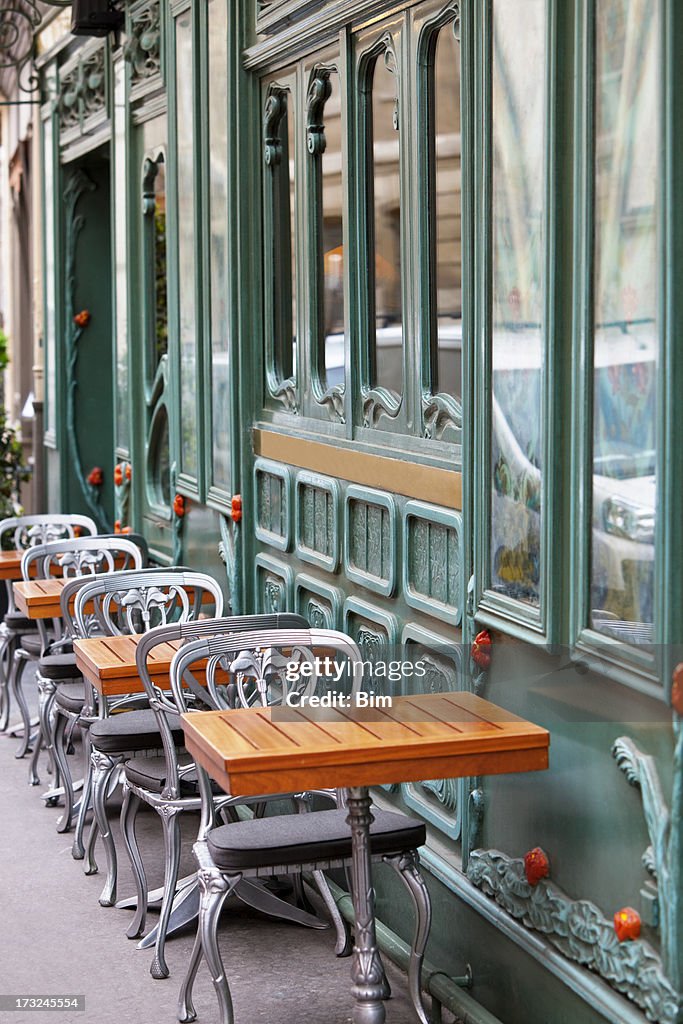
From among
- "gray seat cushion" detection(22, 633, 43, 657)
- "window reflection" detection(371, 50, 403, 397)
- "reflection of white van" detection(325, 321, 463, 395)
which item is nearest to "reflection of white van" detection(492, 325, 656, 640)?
"gray seat cushion" detection(22, 633, 43, 657)

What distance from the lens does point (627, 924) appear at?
3.26 metres

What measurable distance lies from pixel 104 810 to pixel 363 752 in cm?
214

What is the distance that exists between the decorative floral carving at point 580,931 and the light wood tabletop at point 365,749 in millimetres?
383

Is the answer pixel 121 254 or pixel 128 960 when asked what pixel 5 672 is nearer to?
pixel 121 254

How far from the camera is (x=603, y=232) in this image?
331 cm

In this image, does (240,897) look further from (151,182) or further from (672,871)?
(151,182)

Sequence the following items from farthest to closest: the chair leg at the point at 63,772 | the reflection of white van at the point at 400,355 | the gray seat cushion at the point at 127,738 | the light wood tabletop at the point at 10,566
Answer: the reflection of white van at the point at 400,355, the light wood tabletop at the point at 10,566, the chair leg at the point at 63,772, the gray seat cushion at the point at 127,738

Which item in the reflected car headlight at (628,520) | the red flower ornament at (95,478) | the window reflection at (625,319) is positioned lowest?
the red flower ornament at (95,478)

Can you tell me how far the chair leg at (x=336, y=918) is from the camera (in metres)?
4.74

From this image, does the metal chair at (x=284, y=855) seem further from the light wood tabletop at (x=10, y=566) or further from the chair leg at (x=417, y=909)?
the light wood tabletop at (x=10, y=566)

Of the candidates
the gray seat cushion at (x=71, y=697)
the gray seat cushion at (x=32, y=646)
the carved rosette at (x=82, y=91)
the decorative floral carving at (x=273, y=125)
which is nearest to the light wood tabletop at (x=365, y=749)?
the gray seat cushion at (x=71, y=697)

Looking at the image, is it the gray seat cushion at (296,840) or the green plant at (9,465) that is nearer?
the gray seat cushion at (296,840)

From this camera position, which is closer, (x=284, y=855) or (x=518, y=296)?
(x=518, y=296)

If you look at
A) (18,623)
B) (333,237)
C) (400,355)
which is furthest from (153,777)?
(333,237)
